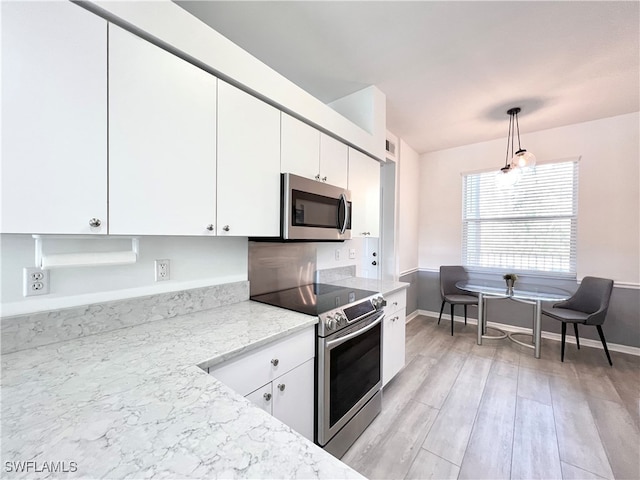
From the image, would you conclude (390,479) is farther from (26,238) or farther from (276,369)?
(26,238)

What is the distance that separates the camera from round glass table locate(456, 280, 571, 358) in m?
2.92

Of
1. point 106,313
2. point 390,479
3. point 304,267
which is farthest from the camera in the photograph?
point 304,267

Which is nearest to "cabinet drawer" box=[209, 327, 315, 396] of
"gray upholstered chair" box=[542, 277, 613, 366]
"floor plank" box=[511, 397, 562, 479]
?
"floor plank" box=[511, 397, 562, 479]

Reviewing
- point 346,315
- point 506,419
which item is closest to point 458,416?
point 506,419

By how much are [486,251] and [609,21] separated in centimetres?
279

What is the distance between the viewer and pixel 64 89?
2.91ft

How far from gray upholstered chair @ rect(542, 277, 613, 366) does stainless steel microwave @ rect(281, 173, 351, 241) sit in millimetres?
2656

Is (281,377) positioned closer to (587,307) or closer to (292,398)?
(292,398)

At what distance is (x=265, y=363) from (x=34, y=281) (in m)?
1.01

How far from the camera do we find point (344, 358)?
160 centimetres

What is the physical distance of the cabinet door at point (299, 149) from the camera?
1.68 m

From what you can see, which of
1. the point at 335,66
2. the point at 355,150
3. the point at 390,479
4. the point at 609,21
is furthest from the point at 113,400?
the point at 609,21

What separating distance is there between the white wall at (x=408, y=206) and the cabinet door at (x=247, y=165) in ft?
8.43

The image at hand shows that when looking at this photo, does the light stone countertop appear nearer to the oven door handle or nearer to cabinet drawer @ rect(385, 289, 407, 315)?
the oven door handle
